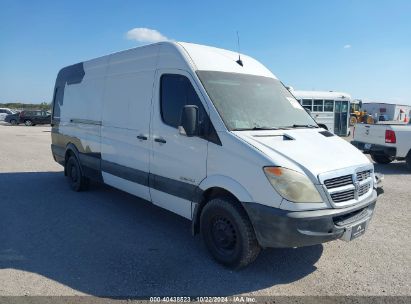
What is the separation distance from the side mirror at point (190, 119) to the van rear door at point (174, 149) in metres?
0.18

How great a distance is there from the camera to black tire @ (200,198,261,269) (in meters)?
4.00

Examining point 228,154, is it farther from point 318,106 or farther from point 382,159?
point 318,106

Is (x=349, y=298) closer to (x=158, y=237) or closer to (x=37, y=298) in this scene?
(x=158, y=237)

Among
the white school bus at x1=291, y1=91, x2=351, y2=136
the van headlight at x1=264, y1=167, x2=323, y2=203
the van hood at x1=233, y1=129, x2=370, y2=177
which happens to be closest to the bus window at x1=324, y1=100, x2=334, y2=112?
the white school bus at x1=291, y1=91, x2=351, y2=136

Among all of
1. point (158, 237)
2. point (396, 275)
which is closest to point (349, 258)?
point (396, 275)

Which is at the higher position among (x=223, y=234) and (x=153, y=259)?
(x=223, y=234)

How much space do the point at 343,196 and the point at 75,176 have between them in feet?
19.2

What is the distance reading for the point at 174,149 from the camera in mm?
4824

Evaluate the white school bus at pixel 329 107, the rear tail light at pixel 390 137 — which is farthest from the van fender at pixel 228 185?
the white school bus at pixel 329 107

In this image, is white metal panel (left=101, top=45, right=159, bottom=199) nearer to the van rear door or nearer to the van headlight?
the van rear door

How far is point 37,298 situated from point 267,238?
2.35 metres

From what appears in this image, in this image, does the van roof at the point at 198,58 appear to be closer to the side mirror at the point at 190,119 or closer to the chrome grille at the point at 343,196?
the side mirror at the point at 190,119

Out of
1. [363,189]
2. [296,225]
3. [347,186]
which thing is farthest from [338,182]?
[296,225]

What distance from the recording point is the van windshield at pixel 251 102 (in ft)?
14.5
